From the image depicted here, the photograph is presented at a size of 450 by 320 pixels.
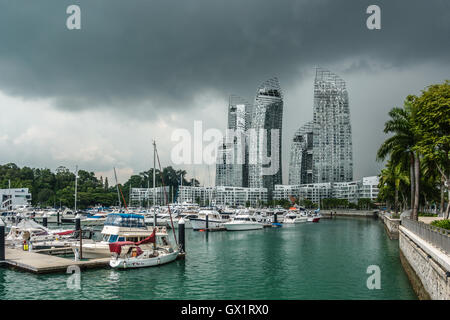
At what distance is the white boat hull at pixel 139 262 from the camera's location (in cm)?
3114

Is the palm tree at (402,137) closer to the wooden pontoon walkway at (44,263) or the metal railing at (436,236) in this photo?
the metal railing at (436,236)

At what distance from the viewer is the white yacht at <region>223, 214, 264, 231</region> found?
74125mm

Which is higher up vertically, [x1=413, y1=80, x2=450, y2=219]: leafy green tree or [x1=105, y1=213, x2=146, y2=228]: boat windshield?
[x1=413, y1=80, x2=450, y2=219]: leafy green tree

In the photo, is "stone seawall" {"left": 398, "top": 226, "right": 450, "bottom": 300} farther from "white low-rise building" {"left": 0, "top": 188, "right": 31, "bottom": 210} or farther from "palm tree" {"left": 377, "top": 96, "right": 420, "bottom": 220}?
"white low-rise building" {"left": 0, "top": 188, "right": 31, "bottom": 210}

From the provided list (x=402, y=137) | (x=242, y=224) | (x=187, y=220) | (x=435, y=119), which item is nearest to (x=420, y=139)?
(x=402, y=137)

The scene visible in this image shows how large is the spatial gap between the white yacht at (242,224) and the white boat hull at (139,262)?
130 feet

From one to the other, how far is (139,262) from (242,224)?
44.7m

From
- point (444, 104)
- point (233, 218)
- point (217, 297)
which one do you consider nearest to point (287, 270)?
point (217, 297)

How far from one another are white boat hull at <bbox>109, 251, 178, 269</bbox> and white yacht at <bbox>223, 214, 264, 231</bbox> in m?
39.5

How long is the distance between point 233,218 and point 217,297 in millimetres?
57930

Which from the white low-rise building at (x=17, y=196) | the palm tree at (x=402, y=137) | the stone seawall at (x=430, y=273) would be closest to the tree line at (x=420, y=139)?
the palm tree at (x=402, y=137)

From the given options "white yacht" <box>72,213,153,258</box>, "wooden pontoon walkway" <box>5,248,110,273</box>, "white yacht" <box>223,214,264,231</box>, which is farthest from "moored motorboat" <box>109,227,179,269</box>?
"white yacht" <box>223,214,264,231</box>

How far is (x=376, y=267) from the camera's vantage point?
33.8 metres
